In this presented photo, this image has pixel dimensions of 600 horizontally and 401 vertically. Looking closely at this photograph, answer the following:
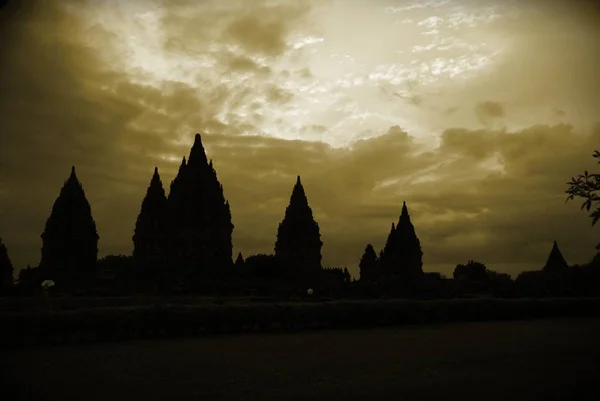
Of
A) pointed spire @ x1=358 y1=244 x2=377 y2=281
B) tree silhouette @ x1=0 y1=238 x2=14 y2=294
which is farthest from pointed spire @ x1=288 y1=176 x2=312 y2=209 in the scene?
tree silhouette @ x1=0 y1=238 x2=14 y2=294

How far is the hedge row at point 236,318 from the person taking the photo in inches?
805

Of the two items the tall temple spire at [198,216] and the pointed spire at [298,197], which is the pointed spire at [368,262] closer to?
Answer: the pointed spire at [298,197]

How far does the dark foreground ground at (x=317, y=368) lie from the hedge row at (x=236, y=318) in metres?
1.28

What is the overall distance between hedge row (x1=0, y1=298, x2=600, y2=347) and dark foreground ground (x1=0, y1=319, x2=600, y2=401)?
128cm

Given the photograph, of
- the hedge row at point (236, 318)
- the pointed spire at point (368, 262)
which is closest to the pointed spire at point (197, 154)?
the pointed spire at point (368, 262)

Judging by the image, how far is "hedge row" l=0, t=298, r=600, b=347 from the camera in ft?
67.1

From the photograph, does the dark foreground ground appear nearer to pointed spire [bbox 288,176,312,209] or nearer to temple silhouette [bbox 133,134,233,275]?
temple silhouette [bbox 133,134,233,275]

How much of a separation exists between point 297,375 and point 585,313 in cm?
2631

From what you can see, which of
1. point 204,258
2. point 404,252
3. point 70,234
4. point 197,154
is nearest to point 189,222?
point 204,258

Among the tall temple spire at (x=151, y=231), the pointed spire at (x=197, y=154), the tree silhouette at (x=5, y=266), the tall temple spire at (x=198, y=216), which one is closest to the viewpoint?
the tree silhouette at (x=5, y=266)

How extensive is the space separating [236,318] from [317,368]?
9684mm

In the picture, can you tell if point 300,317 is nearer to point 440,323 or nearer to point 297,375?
point 440,323

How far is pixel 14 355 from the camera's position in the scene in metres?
17.9

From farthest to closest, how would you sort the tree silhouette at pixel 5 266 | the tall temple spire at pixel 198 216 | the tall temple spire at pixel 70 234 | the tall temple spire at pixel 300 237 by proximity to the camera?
1. the tall temple spire at pixel 300 237
2. the tall temple spire at pixel 198 216
3. the tall temple spire at pixel 70 234
4. the tree silhouette at pixel 5 266
